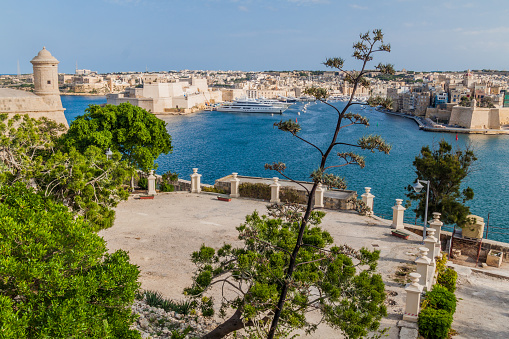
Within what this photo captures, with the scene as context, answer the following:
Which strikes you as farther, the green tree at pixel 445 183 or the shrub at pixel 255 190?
the shrub at pixel 255 190

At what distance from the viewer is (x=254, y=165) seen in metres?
38.6

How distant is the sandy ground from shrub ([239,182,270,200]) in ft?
1.81

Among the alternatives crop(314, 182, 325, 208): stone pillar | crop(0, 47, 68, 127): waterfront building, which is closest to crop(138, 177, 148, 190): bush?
crop(314, 182, 325, 208): stone pillar

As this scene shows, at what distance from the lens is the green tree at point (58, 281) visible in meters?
4.38

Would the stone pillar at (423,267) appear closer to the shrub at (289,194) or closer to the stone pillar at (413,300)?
the stone pillar at (413,300)

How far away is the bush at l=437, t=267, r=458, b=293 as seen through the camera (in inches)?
395

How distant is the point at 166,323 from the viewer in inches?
291

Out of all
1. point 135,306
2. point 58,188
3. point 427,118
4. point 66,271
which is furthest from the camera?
point 427,118

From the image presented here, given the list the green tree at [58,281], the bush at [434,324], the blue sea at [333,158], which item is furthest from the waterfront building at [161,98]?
the green tree at [58,281]

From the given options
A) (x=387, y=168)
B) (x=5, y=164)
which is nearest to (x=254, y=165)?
(x=387, y=168)

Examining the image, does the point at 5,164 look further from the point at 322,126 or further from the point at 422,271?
the point at 322,126

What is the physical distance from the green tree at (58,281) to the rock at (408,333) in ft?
15.2

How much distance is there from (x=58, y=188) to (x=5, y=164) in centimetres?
198

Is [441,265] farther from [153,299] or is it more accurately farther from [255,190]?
[255,190]
